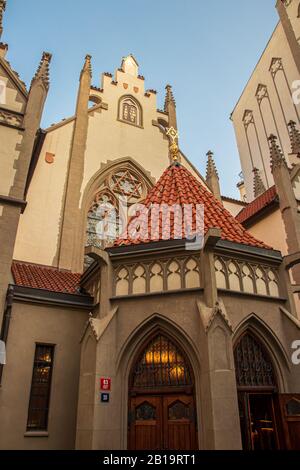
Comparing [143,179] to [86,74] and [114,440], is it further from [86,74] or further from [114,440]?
[114,440]

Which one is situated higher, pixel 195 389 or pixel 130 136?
pixel 130 136

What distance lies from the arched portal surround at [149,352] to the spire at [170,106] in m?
13.6

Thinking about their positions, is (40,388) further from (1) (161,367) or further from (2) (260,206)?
(2) (260,206)

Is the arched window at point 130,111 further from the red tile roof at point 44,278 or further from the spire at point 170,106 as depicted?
the red tile roof at point 44,278

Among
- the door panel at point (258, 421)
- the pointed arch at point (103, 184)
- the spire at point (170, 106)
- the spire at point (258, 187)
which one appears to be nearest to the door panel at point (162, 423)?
the door panel at point (258, 421)

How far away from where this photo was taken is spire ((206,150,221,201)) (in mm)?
17234

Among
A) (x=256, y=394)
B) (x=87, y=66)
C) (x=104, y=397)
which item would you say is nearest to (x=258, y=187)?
(x=87, y=66)

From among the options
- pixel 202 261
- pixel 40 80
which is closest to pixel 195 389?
pixel 202 261

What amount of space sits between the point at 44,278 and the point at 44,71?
23.0 feet

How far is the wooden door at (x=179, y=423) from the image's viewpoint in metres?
6.62

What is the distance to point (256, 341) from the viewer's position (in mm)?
7730

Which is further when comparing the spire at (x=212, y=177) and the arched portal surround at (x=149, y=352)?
the spire at (x=212, y=177)

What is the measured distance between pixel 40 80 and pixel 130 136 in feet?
19.2

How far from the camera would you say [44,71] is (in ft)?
39.8
